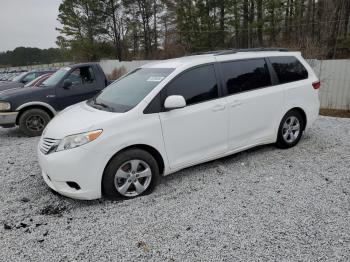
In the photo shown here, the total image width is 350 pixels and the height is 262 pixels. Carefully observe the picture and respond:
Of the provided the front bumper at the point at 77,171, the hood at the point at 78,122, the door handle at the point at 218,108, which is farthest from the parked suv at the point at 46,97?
the door handle at the point at 218,108

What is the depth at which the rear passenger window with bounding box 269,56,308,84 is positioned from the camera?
491 centimetres

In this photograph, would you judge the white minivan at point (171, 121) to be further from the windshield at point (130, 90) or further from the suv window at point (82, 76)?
the suv window at point (82, 76)

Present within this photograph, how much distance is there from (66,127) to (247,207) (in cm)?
237

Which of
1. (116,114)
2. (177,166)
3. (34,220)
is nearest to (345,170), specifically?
(177,166)

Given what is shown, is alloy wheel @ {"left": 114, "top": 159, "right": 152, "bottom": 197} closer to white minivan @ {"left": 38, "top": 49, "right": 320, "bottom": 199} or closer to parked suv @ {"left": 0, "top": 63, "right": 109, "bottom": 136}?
white minivan @ {"left": 38, "top": 49, "right": 320, "bottom": 199}

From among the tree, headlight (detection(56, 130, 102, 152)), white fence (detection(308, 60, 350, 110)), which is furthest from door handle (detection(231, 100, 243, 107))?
the tree

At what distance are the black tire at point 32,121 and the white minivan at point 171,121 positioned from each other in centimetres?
351

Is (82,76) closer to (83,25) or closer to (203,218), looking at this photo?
(203,218)

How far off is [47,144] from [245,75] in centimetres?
301

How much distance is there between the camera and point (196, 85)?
406 centimetres

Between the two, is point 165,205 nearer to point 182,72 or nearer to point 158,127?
point 158,127

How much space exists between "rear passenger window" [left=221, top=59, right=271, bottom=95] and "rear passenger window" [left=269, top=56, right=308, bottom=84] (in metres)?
0.25

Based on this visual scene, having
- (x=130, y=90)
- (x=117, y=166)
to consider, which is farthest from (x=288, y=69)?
(x=117, y=166)

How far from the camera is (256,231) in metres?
2.92
